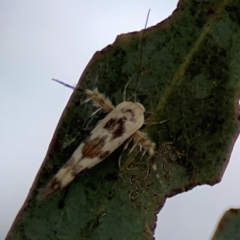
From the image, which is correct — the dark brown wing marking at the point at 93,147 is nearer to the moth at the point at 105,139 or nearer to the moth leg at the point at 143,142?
the moth at the point at 105,139

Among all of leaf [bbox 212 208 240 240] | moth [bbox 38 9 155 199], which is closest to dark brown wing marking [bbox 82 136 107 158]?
moth [bbox 38 9 155 199]

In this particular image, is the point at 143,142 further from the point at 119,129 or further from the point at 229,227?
the point at 229,227

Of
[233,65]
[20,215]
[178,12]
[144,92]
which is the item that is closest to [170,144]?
[144,92]

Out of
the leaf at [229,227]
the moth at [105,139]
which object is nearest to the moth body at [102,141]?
the moth at [105,139]

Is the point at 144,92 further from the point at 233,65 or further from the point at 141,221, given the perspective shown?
the point at 141,221

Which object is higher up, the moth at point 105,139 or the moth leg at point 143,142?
the moth at point 105,139

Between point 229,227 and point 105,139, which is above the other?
point 105,139

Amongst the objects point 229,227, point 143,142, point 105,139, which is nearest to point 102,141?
point 105,139
